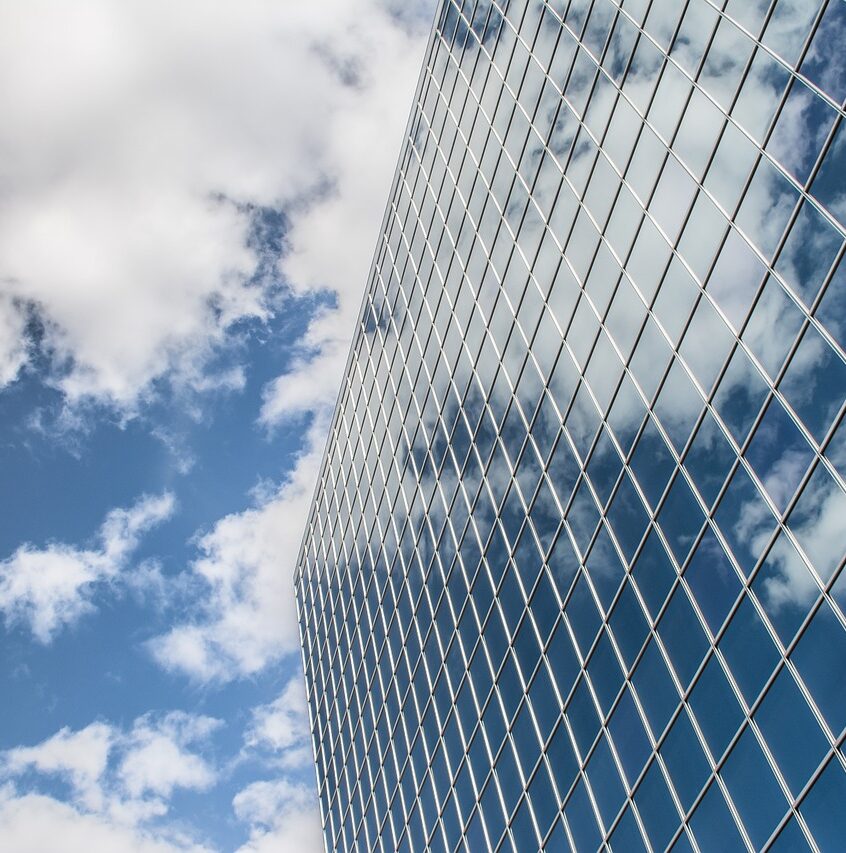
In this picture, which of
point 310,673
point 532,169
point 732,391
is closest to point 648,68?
point 532,169

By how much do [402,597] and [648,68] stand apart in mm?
26711

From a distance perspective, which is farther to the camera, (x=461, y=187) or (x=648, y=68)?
(x=461, y=187)

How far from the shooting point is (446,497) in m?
43.5

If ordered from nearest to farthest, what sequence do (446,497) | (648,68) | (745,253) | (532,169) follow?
(745,253) < (648,68) < (532,169) < (446,497)

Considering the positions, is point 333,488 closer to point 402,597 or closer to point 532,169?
point 402,597

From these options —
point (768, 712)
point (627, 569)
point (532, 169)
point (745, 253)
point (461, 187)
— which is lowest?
point (768, 712)

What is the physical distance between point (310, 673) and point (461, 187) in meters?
34.8

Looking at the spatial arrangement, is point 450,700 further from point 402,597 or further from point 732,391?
point 732,391

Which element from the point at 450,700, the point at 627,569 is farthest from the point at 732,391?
the point at 450,700

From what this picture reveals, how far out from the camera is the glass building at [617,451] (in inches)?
862

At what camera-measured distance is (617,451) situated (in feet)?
97.0

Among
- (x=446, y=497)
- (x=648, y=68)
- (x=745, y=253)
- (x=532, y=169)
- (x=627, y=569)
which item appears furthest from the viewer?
(x=446, y=497)

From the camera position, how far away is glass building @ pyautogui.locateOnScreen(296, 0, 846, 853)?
2189 cm

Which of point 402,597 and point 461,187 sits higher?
point 461,187
